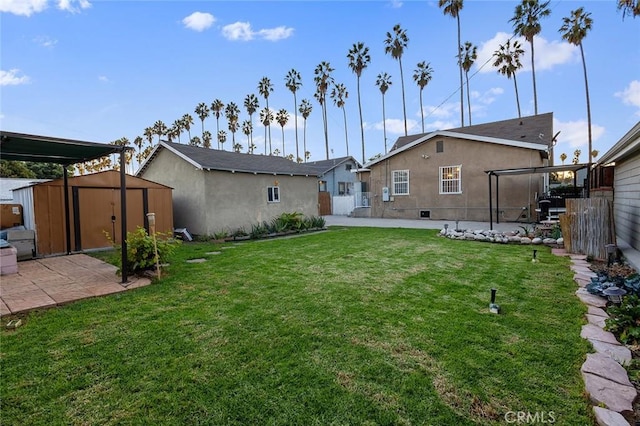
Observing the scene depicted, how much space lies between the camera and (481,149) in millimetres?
15148

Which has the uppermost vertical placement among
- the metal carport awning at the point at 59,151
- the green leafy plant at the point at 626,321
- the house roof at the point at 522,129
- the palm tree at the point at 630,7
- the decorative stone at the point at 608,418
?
the house roof at the point at 522,129

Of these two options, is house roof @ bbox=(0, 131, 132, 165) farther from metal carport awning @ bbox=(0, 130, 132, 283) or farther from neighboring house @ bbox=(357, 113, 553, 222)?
neighboring house @ bbox=(357, 113, 553, 222)

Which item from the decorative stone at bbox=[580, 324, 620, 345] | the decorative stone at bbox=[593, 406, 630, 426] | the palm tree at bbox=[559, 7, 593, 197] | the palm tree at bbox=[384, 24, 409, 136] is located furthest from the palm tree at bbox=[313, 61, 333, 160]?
the decorative stone at bbox=[593, 406, 630, 426]

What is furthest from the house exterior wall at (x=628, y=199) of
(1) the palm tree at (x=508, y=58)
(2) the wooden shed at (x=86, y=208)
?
(1) the palm tree at (x=508, y=58)

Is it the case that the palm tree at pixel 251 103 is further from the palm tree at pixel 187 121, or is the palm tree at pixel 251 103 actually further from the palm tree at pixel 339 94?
the palm tree at pixel 187 121

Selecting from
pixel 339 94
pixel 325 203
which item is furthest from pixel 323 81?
pixel 325 203

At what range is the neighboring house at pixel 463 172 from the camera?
14328 millimetres

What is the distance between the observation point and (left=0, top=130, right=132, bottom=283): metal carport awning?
5047mm

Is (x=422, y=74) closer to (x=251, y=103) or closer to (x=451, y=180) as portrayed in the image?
(x=251, y=103)

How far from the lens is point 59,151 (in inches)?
249

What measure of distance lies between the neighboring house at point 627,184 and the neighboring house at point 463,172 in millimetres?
5148

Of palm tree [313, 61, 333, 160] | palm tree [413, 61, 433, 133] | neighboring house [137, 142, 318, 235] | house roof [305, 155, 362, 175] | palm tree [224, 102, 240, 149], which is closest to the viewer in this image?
neighboring house [137, 142, 318, 235]

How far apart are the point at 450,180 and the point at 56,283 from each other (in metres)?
16.1

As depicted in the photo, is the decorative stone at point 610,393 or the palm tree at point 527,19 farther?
the palm tree at point 527,19
